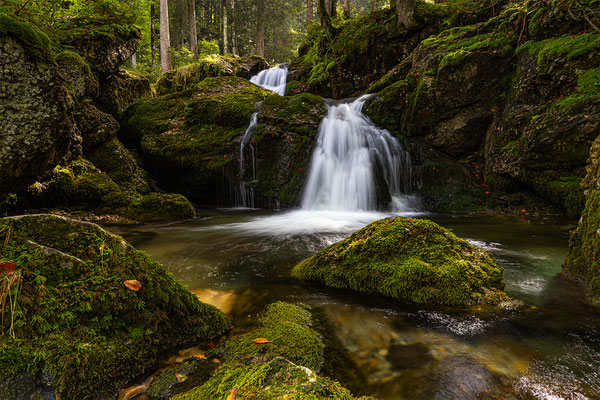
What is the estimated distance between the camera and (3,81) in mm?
5016

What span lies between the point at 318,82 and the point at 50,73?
1235 centimetres

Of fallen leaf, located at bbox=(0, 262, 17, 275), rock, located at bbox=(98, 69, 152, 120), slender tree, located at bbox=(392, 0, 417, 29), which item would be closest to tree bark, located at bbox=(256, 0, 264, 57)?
rock, located at bbox=(98, 69, 152, 120)

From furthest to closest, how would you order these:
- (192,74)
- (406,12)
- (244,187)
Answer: (192,74)
(406,12)
(244,187)

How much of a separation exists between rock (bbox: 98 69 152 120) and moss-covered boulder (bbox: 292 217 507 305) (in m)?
11.6

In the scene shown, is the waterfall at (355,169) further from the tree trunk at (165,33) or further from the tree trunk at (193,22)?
the tree trunk at (193,22)

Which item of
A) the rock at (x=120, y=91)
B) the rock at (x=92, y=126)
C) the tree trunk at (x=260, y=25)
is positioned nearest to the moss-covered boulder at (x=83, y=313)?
the rock at (x=92, y=126)

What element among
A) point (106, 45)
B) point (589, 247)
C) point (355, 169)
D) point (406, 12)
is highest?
point (406, 12)

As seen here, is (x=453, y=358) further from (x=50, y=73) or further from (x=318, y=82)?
(x=318, y=82)

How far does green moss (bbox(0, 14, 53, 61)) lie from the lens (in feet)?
16.1

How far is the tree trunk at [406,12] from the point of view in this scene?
12.5 metres

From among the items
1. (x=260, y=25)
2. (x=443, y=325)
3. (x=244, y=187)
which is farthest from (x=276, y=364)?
(x=260, y=25)

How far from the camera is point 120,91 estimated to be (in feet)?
38.6

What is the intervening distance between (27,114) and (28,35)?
4.57 feet

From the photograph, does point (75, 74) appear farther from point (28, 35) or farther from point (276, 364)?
point (276, 364)
